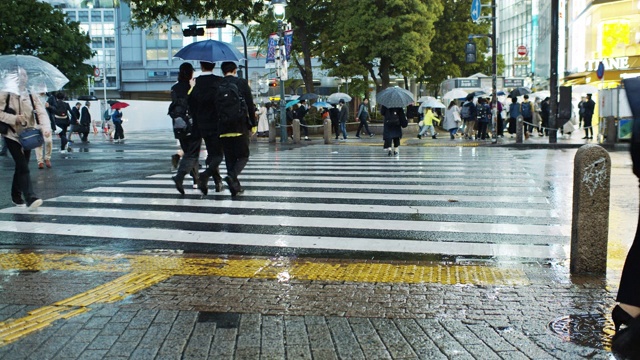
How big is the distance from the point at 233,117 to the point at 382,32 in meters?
25.8

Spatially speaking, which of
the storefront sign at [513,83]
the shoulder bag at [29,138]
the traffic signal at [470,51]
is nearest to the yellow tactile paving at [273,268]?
the shoulder bag at [29,138]

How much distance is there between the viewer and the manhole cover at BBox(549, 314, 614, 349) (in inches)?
149

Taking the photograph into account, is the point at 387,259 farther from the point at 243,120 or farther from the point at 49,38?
the point at 49,38

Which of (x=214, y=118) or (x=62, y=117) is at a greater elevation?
(x=62, y=117)

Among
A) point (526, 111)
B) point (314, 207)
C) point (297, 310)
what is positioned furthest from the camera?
point (526, 111)

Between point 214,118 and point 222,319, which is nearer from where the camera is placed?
point 222,319

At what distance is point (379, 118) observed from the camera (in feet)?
123

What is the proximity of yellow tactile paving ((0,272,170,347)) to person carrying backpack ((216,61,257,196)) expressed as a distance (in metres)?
3.95

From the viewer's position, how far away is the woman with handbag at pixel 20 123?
8.29 metres

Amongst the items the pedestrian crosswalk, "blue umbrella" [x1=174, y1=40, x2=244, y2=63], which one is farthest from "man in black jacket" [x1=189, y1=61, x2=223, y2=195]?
the pedestrian crosswalk

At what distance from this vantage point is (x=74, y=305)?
4.51 meters

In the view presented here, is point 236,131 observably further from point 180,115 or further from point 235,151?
point 180,115

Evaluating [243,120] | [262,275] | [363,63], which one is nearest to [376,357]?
[262,275]

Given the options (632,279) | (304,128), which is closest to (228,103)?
(632,279)
